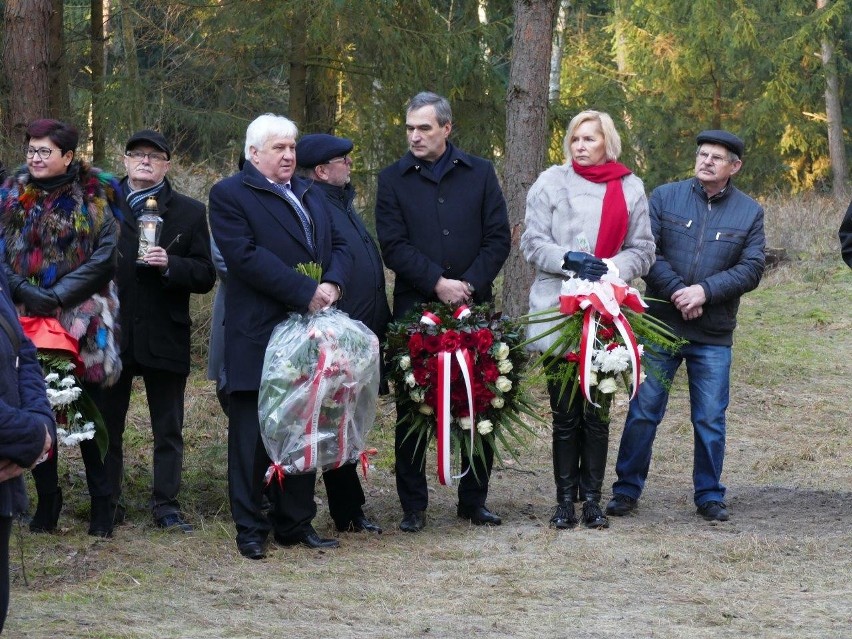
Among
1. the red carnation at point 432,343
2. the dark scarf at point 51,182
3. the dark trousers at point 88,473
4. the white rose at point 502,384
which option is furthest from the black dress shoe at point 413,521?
the dark scarf at point 51,182

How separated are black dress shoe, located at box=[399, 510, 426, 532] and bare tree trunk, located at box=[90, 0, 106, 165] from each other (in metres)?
5.78

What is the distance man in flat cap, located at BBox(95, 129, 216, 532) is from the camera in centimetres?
652

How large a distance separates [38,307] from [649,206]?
11.4ft

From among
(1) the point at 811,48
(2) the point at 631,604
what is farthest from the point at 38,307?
(1) the point at 811,48

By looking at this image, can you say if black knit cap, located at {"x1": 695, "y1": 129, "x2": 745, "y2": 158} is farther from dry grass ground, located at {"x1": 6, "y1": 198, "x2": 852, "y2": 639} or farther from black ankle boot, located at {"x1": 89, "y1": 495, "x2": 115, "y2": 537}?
black ankle boot, located at {"x1": 89, "y1": 495, "x2": 115, "y2": 537}

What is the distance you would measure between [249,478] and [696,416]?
2711 millimetres

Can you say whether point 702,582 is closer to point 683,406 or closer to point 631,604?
point 631,604

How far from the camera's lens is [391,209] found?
265 inches

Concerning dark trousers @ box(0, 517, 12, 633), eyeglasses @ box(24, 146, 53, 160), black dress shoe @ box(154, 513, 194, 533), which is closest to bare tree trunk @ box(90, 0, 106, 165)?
eyeglasses @ box(24, 146, 53, 160)

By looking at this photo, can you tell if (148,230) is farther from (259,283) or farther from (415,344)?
(415,344)

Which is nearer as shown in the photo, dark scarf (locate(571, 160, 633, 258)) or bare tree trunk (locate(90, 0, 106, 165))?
dark scarf (locate(571, 160, 633, 258))

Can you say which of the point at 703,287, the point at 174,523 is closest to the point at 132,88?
the point at 174,523

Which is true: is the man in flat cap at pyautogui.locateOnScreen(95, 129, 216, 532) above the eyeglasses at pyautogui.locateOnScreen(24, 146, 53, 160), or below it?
below

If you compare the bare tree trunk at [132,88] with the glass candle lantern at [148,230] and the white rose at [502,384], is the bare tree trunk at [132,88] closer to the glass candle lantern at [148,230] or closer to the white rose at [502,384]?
the glass candle lantern at [148,230]
